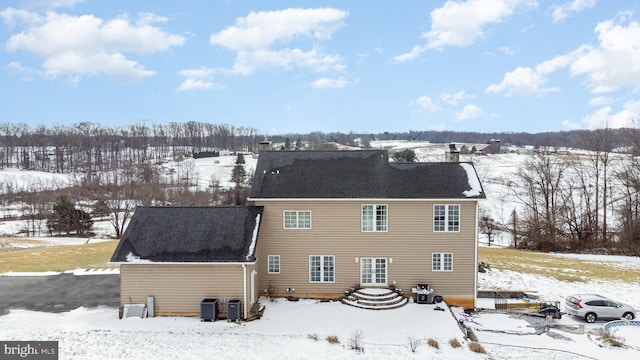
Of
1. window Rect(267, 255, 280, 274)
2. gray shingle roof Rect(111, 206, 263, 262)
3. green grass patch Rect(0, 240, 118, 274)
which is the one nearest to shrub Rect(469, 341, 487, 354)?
gray shingle roof Rect(111, 206, 263, 262)

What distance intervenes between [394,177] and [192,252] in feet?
32.1

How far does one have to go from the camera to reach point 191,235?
60.3 ft

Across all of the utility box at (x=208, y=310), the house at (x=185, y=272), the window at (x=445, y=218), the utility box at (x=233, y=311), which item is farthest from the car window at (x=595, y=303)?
the utility box at (x=208, y=310)

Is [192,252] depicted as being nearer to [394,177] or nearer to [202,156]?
[394,177]

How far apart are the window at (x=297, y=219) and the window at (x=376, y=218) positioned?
8.55 ft

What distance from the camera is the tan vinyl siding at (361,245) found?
1941cm

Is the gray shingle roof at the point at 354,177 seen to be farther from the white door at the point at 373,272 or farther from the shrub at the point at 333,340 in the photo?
the shrub at the point at 333,340

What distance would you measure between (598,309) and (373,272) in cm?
955

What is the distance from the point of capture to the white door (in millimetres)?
19594

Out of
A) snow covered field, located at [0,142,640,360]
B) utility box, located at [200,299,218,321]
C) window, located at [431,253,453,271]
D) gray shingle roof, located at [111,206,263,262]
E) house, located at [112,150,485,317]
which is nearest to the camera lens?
snow covered field, located at [0,142,640,360]

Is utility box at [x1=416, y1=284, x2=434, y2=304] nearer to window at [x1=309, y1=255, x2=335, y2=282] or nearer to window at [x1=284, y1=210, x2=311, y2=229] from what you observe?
window at [x1=309, y1=255, x2=335, y2=282]

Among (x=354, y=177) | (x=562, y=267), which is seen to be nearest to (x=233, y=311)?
(x=354, y=177)

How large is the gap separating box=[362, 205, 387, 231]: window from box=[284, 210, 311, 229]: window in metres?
2.60

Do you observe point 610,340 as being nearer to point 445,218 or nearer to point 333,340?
point 445,218
